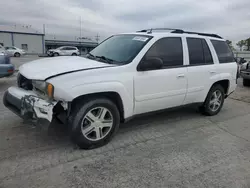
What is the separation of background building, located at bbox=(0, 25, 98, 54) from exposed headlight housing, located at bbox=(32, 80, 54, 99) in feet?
137

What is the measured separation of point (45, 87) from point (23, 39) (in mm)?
44126

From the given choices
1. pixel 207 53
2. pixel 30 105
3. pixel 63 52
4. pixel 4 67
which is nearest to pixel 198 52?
pixel 207 53

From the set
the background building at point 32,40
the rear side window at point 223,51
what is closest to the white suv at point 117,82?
the rear side window at point 223,51

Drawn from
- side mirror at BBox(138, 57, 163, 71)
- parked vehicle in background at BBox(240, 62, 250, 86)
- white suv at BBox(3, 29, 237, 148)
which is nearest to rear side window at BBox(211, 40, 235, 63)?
white suv at BBox(3, 29, 237, 148)

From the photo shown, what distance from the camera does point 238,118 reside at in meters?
4.82

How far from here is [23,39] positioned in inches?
1617

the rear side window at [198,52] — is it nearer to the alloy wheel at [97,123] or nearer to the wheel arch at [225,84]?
the wheel arch at [225,84]

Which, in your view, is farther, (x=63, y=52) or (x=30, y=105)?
(x=63, y=52)

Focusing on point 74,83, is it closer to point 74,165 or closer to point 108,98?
point 108,98

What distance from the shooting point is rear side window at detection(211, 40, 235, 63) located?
4625 millimetres

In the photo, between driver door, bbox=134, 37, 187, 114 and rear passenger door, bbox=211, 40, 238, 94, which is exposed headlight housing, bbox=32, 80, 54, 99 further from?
rear passenger door, bbox=211, 40, 238, 94

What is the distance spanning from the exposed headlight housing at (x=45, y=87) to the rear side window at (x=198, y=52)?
2651 mm

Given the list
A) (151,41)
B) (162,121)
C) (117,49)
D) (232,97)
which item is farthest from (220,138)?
(232,97)

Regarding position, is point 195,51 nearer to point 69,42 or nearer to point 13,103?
point 13,103
